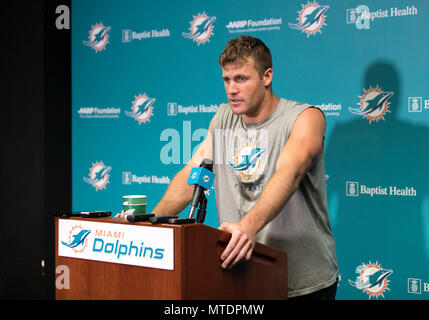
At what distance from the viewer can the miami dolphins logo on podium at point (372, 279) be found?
3004 millimetres

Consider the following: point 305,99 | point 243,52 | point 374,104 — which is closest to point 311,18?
point 305,99

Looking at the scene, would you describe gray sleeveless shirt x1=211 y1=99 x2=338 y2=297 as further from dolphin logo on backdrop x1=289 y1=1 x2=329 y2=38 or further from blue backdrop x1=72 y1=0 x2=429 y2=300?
dolphin logo on backdrop x1=289 y1=1 x2=329 y2=38

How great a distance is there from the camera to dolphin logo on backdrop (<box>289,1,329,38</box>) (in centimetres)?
317

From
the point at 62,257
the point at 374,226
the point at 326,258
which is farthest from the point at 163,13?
the point at 62,257

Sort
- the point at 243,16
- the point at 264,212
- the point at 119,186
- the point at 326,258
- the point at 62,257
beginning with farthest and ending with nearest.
Answer: 1. the point at 119,186
2. the point at 243,16
3. the point at 326,258
4. the point at 264,212
5. the point at 62,257

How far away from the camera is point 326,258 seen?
201 cm

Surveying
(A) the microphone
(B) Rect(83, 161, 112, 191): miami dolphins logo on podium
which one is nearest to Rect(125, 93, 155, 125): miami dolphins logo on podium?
(B) Rect(83, 161, 112, 191): miami dolphins logo on podium

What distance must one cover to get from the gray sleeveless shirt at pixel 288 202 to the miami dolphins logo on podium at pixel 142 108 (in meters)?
1.85

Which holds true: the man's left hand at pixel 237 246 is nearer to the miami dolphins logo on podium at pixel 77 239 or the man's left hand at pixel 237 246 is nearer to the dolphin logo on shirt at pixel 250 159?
the miami dolphins logo on podium at pixel 77 239

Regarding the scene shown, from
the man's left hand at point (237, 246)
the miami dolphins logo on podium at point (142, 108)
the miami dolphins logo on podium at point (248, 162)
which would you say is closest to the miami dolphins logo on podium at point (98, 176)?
the miami dolphins logo on podium at point (142, 108)

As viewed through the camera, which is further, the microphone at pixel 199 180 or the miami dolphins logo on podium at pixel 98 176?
the miami dolphins logo on podium at pixel 98 176
